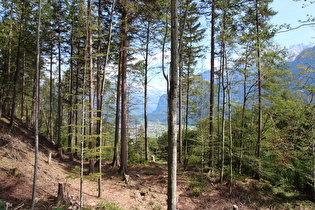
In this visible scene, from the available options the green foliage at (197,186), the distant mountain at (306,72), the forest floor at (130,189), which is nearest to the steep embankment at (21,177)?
the forest floor at (130,189)

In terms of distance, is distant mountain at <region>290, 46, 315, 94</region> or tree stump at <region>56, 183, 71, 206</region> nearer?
distant mountain at <region>290, 46, 315, 94</region>

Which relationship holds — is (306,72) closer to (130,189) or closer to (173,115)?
(173,115)

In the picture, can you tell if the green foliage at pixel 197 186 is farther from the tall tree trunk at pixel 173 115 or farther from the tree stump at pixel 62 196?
the tree stump at pixel 62 196

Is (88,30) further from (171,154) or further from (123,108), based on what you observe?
(171,154)

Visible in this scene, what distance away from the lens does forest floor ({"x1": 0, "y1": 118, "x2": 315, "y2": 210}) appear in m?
6.09

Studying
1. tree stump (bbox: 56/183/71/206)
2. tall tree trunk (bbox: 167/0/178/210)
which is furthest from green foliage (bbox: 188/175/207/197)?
tree stump (bbox: 56/183/71/206)

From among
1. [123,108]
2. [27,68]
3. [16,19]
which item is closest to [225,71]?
[123,108]

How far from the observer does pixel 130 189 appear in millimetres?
8469

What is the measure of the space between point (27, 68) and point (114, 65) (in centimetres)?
978

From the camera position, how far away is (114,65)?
13.5 metres

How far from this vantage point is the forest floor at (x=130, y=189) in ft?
20.0

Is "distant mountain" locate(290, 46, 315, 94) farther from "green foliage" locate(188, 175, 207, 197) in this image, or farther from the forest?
"green foliage" locate(188, 175, 207, 197)

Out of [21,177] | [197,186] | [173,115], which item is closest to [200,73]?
[197,186]

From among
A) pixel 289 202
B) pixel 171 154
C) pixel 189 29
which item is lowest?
pixel 289 202
